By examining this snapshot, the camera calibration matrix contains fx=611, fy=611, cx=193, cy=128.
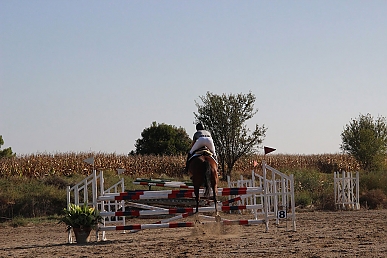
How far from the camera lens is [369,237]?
11.3 m

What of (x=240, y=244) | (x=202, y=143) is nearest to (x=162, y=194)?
(x=202, y=143)

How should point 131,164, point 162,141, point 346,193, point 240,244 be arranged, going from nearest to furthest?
point 240,244, point 346,193, point 131,164, point 162,141

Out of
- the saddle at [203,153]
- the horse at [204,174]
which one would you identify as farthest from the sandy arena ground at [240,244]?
the saddle at [203,153]

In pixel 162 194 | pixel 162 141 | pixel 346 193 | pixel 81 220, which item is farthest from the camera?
pixel 162 141

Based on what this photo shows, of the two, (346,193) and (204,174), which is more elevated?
(204,174)

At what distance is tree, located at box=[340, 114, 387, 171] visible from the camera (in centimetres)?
4006

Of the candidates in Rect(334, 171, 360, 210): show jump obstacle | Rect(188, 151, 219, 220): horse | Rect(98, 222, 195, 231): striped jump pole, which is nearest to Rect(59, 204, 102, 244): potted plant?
Rect(98, 222, 195, 231): striped jump pole

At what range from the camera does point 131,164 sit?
3716 cm

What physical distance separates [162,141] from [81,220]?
135 ft

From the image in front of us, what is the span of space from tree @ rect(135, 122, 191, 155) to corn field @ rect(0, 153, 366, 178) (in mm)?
9964

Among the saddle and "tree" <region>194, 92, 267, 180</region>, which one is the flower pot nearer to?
the saddle

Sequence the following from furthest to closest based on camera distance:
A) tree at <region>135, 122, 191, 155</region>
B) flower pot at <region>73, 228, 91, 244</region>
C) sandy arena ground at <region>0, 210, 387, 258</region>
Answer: tree at <region>135, 122, 191, 155</region>, flower pot at <region>73, 228, 91, 244</region>, sandy arena ground at <region>0, 210, 387, 258</region>

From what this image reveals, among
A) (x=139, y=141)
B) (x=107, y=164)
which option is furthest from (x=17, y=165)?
(x=139, y=141)

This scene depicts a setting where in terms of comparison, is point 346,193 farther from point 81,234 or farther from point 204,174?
point 81,234
